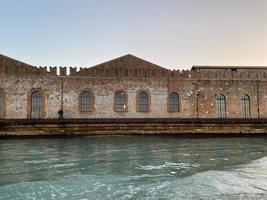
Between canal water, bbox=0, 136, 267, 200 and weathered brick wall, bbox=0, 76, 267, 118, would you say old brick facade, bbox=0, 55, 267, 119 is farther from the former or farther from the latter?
canal water, bbox=0, 136, 267, 200

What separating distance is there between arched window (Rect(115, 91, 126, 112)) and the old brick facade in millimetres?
194

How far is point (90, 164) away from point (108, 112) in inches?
715

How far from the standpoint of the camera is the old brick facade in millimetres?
28375

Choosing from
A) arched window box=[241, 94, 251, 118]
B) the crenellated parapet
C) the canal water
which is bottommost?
the canal water

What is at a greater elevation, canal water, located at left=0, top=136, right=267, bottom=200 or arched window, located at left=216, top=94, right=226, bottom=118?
arched window, located at left=216, top=94, right=226, bottom=118

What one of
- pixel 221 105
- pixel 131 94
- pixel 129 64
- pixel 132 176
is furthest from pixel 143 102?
pixel 132 176

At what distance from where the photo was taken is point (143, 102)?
98.6ft

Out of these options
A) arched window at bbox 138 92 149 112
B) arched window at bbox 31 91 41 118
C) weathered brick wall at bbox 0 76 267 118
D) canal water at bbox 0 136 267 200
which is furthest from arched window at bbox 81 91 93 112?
canal water at bbox 0 136 267 200

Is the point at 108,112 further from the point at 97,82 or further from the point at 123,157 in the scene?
the point at 123,157

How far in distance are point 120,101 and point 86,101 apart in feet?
9.52

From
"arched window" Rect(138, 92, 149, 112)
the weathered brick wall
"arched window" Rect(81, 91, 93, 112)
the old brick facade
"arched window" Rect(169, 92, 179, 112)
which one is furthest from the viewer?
"arched window" Rect(169, 92, 179, 112)

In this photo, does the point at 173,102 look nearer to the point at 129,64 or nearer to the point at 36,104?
the point at 129,64

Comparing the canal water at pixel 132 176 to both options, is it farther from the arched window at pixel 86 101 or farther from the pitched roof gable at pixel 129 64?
the pitched roof gable at pixel 129 64

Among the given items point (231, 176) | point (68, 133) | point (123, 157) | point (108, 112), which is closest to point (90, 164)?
point (123, 157)
